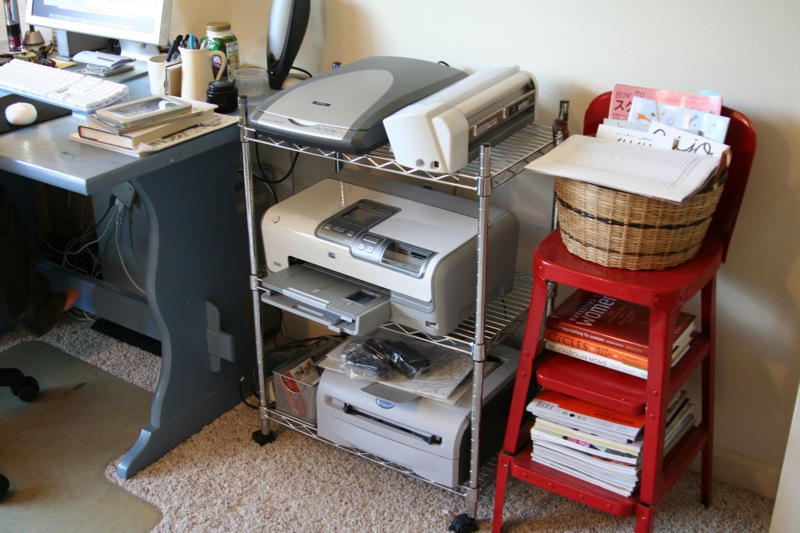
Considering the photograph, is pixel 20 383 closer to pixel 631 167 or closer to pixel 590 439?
pixel 590 439

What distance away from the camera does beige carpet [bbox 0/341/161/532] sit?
191cm

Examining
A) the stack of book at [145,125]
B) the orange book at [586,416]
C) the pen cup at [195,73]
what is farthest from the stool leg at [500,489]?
the pen cup at [195,73]

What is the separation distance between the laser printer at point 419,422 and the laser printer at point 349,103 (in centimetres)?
60

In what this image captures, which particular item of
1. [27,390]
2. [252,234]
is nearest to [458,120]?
[252,234]

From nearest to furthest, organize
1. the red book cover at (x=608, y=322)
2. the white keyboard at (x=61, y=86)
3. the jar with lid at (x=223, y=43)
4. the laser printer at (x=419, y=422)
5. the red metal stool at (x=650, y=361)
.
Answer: the red metal stool at (x=650, y=361) < the red book cover at (x=608, y=322) < the laser printer at (x=419, y=422) < the white keyboard at (x=61, y=86) < the jar with lid at (x=223, y=43)

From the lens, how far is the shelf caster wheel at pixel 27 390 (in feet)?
7.46

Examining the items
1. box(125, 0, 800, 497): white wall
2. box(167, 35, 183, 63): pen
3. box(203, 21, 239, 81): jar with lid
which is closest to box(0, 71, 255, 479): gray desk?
box(167, 35, 183, 63): pen

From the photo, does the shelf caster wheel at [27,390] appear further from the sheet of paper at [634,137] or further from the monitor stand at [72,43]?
the sheet of paper at [634,137]

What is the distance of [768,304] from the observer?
1793mm

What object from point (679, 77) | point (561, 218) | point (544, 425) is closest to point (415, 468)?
point (544, 425)

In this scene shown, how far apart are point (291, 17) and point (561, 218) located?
0.85 meters

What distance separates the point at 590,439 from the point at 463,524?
381 millimetres

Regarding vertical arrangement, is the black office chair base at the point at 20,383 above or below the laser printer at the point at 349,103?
below

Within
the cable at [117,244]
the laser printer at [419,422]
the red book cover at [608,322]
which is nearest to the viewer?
the red book cover at [608,322]
